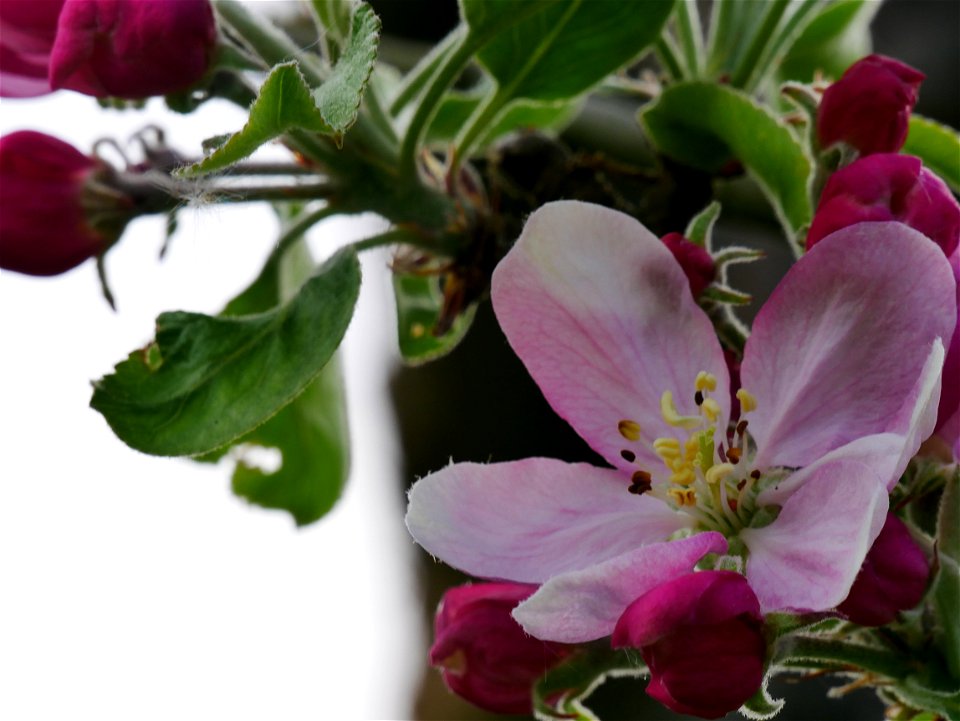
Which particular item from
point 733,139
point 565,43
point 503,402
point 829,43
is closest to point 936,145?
point 733,139

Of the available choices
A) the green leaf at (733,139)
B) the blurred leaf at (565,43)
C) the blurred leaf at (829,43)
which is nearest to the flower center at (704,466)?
the green leaf at (733,139)

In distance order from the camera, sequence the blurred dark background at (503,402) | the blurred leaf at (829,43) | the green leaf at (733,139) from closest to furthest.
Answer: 1. the green leaf at (733,139)
2. the blurred leaf at (829,43)
3. the blurred dark background at (503,402)

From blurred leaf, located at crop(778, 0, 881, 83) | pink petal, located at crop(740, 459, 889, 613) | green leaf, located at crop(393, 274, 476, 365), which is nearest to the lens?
pink petal, located at crop(740, 459, 889, 613)

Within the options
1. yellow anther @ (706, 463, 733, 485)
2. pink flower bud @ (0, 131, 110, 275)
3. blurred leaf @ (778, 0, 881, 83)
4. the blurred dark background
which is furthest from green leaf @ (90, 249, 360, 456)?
the blurred dark background

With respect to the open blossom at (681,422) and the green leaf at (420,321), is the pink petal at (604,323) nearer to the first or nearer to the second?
the open blossom at (681,422)

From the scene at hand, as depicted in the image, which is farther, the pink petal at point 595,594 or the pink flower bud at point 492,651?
the pink flower bud at point 492,651

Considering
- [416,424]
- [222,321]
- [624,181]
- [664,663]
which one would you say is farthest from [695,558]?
[416,424]

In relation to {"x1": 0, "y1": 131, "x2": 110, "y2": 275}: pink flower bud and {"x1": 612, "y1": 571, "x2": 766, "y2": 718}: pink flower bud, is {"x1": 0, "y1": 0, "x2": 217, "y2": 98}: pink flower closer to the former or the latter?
{"x1": 0, "y1": 131, "x2": 110, "y2": 275}: pink flower bud
